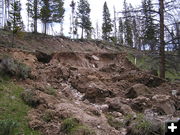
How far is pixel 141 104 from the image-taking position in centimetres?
730

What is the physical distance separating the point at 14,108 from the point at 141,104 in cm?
510

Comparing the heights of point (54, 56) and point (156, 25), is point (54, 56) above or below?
below

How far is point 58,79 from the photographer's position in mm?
10469

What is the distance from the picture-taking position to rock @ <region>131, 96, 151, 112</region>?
720cm

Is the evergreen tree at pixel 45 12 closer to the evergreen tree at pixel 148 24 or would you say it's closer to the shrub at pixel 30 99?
the evergreen tree at pixel 148 24

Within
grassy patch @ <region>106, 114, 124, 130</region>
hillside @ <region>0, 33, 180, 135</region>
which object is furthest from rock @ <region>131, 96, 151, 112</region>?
grassy patch @ <region>106, 114, 124, 130</region>

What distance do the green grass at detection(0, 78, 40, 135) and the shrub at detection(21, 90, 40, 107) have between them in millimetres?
171

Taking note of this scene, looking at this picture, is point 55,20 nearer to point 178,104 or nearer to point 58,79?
point 58,79

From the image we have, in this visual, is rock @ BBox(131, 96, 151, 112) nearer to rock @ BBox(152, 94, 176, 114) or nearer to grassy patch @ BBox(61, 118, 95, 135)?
rock @ BBox(152, 94, 176, 114)

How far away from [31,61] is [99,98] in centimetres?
650

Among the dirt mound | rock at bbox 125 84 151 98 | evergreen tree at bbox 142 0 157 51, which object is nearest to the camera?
the dirt mound

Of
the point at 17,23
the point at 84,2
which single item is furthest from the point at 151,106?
the point at 84,2

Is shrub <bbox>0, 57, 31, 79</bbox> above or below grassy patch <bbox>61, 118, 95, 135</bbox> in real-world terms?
above

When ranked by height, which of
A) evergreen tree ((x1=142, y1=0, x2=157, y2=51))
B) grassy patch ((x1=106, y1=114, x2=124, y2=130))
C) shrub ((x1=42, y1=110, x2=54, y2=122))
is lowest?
grassy patch ((x1=106, y1=114, x2=124, y2=130))
